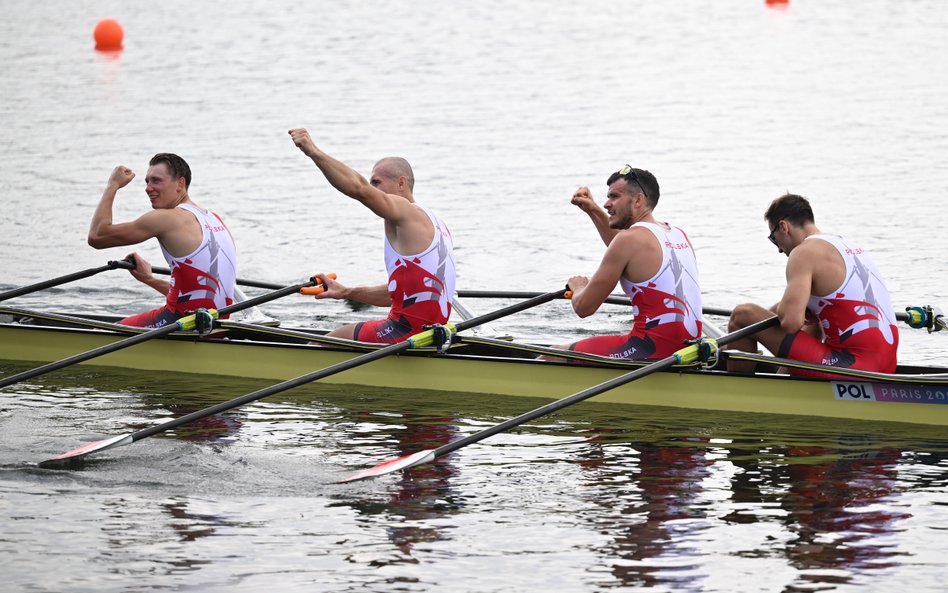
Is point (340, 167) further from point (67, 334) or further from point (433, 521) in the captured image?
point (67, 334)

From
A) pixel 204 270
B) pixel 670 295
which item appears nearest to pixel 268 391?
pixel 204 270

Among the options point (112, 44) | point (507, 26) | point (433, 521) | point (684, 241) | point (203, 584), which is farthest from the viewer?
point (507, 26)

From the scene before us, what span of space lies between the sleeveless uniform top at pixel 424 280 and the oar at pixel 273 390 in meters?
0.24

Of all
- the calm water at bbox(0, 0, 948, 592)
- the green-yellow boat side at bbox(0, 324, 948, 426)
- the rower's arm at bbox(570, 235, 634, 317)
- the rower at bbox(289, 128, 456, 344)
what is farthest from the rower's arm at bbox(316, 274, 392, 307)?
the rower's arm at bbox(570, 235, 634, 317)

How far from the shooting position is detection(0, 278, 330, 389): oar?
10.9 meters

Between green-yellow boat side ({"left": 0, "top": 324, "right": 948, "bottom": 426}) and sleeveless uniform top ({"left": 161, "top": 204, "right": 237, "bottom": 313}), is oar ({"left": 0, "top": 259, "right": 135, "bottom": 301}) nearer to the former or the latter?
green-yellow boat side ({"left": 0, "top": 324, "right": 948, "bottom": 426})

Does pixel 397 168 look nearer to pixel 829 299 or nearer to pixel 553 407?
pixel 553 407

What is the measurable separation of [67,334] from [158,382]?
0.89 m

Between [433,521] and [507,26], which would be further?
[507,26]

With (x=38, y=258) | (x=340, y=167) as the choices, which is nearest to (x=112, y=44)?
(x=38, y=258)

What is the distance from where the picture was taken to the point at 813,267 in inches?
380

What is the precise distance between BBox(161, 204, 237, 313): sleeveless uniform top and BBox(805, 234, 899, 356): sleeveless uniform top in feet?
14.9

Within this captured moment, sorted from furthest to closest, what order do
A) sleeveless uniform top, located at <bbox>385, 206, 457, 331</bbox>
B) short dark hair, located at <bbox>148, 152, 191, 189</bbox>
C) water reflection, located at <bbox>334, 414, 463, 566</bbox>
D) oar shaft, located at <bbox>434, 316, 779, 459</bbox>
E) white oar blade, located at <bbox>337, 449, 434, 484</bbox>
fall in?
short dark hair, located at <bbox>148, 152, 191, 189</bbox>, sleeveless uniform top, located at <bbox>385, 206, 457, 331</bbox>, oar shaft, located at <bbox>434, 316, 779, 459</bbox>, white oar blade, located at <bbox>337, 449, 434, 484</bbox>, water reflection, located at <bbox>334, 414, 463, 566</bbox>

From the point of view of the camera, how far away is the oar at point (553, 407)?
928 cm
